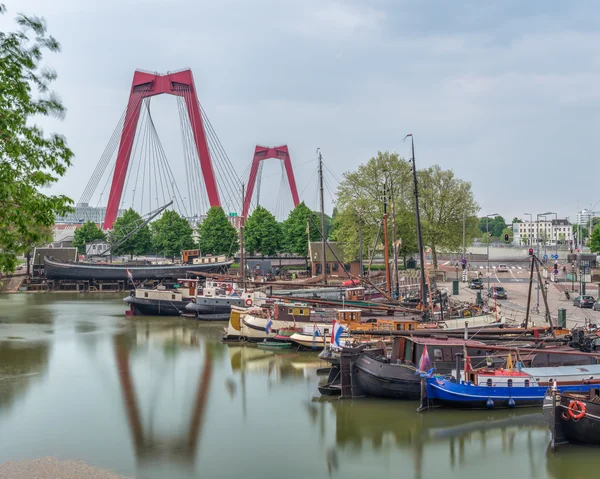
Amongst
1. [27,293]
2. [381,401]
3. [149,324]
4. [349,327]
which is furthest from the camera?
[27,293]

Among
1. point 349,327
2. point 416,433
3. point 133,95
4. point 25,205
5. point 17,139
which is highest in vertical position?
point 133,95

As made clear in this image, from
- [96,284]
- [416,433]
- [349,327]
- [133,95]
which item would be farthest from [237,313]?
[133,95]

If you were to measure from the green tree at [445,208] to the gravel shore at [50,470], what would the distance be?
4325 centimetres

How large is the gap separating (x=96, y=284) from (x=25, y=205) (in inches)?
2132

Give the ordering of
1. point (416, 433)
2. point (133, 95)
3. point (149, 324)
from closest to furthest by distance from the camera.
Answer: point (416, 433)
point (149, 324)
point (133, 95)

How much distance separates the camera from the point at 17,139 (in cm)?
930

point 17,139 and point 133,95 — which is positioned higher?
point 133,95

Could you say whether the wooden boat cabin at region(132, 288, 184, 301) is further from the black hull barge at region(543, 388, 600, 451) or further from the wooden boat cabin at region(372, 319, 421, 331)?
the black hull barge at region(543, 388, 600, 451)

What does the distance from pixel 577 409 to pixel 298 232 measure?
55.6 m

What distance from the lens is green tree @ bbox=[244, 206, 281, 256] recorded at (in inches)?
2803

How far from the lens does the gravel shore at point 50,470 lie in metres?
13.8

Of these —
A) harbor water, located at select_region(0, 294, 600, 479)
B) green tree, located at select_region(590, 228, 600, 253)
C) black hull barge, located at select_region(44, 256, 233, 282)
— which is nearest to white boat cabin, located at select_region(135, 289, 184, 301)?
harbor water, located at select_region(0, 294, 600, 479)

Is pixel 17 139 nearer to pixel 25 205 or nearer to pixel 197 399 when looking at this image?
pixel 25 205

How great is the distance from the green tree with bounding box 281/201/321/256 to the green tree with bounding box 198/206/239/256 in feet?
19.4
